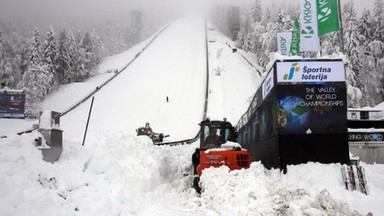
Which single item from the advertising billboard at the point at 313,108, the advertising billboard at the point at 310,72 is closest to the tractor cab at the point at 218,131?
the advertising billboard at the point at 313,108

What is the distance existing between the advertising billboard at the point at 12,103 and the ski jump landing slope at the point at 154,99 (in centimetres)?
552

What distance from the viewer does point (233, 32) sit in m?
123

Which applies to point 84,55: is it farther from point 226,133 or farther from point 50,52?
point 226,133

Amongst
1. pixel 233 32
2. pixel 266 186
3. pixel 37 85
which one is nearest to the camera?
pixel 266 186

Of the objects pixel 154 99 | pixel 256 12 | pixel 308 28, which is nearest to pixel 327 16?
pixel 308 28

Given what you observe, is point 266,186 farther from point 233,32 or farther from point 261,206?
point 233,32

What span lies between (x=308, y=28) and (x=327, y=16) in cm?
124

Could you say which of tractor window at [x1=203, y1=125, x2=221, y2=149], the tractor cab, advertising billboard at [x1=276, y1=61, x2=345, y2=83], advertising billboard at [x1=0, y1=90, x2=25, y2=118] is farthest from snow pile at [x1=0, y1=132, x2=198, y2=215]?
advertising billboard at [x1=0, y1=90, x2=25, y2=118]

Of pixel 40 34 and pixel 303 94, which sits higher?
pixel 40 34

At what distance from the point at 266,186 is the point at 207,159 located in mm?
2886

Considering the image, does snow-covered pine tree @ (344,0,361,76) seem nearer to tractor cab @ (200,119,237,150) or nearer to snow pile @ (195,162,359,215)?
tractor cab @ (200,119,237,150)

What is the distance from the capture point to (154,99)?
4791cm

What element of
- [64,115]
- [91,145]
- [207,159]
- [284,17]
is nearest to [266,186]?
[207,159]

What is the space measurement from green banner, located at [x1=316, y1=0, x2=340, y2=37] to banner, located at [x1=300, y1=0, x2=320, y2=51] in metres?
0.29
